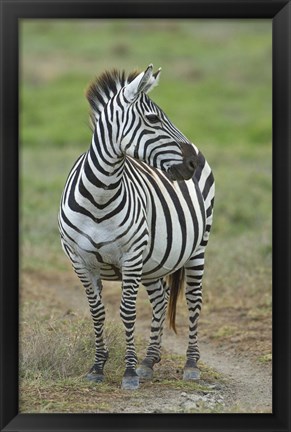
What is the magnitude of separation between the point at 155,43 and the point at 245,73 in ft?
11.2

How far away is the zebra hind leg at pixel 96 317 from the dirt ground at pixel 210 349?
0.36 meters

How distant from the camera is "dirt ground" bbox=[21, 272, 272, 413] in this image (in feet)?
19.0

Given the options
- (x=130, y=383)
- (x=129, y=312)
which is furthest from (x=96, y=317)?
(x=130, y=383)

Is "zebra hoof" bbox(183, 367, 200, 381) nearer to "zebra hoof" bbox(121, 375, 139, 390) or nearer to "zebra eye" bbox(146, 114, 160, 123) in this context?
"zebra hoof" bbox(121, 375, 139, 390)

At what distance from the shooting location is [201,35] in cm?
2812

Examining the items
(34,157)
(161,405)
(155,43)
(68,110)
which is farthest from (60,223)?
(155,43)

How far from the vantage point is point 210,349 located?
7.96 meters

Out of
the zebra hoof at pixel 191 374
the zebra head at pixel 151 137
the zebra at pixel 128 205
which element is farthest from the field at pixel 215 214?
the zebra head at pixel 151 137

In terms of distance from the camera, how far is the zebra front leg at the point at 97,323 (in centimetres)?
622

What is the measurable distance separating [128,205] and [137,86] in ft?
2.71

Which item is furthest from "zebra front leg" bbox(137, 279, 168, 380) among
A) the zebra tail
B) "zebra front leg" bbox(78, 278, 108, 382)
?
"zebra front leg" bbox(78, 278, 108, 382)

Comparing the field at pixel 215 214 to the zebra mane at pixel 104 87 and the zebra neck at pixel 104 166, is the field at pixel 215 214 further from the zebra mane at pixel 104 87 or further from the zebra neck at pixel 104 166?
the zebra mane at pixel 104 87

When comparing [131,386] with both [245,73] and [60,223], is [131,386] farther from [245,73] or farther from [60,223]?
[245,73]
